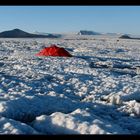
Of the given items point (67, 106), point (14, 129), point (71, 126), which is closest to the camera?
point (14, 129)

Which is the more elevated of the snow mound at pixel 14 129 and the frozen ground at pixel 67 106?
the frozen ground at pixel 67 106

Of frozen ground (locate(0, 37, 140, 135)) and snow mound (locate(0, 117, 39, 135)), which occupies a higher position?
frozen ground (locate(0, 37, 140, 135))

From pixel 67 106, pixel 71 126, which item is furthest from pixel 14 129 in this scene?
pixel 67 106

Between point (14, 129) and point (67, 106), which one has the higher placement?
point (67, 106)

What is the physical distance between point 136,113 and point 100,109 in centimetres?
49

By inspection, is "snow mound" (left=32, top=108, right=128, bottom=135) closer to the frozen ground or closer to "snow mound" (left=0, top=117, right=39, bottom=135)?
the frozen ground

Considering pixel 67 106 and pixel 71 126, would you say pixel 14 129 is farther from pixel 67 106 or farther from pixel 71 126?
pixel 67 106

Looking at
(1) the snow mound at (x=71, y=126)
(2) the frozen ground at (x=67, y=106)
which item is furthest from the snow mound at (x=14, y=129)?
(1) the snow mound at (x=71, y=126)

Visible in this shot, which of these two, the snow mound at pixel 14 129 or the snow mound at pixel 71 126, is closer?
the snow mound at pixel 14 129

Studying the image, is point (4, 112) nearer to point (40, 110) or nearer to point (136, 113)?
point (40, 110)

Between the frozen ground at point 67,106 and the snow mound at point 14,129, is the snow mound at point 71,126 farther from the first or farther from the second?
the snow mound at point 14,129

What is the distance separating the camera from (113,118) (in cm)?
446

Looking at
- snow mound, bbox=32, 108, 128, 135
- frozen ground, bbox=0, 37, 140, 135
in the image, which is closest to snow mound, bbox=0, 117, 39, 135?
frozen ground, bbox=0, 37, 140, 135
